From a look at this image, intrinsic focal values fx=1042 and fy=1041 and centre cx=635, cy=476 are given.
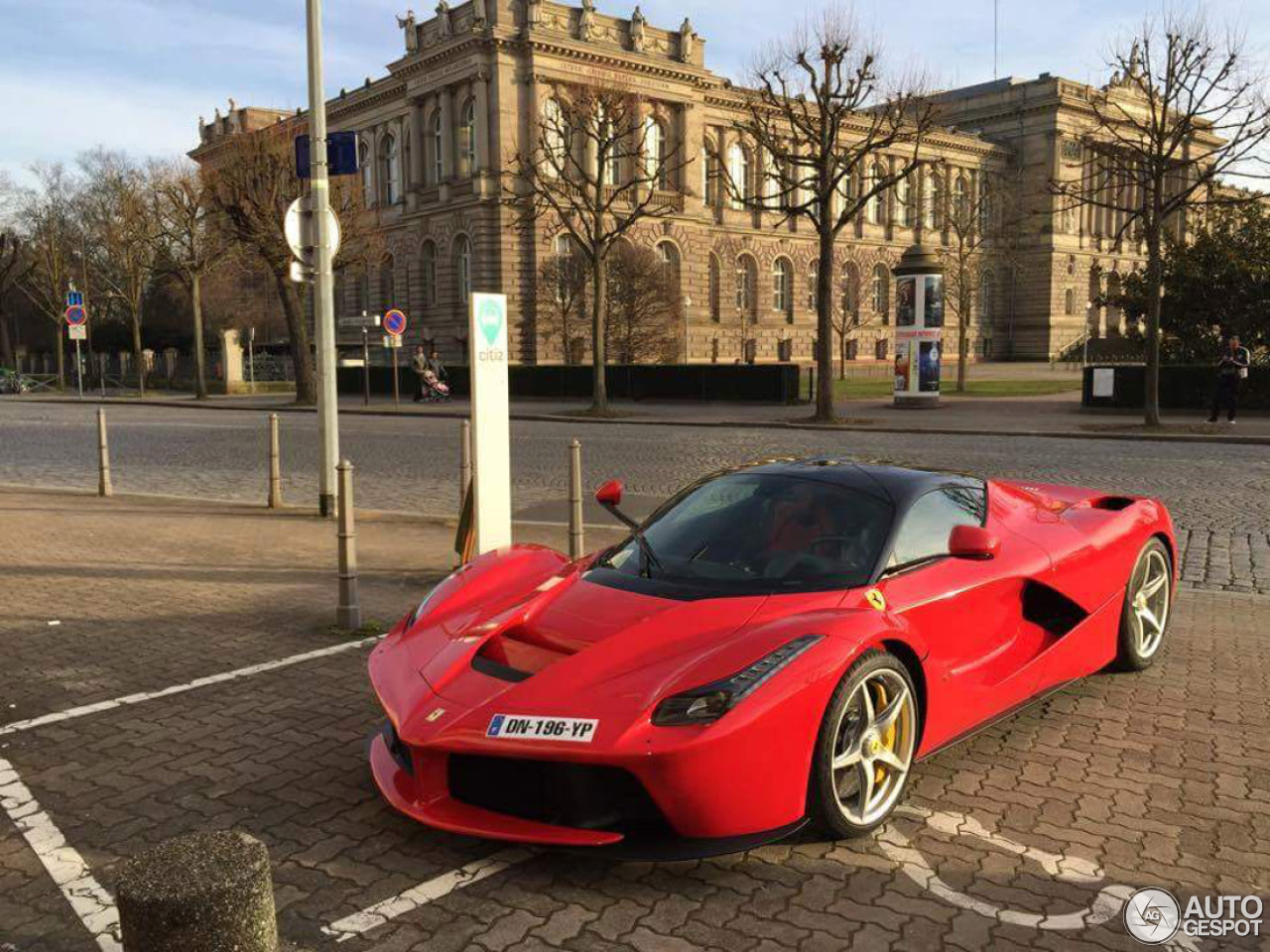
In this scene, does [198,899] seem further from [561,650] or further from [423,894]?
[561,650]

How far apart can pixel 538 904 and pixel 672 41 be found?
7193cm

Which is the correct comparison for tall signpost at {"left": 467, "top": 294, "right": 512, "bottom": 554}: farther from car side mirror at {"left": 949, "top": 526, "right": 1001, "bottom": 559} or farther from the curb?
the curb

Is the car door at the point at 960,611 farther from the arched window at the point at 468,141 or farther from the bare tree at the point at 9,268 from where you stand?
the bare tree at the point at 9,268

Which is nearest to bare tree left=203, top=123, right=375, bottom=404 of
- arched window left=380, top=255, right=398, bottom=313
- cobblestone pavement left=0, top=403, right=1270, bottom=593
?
cobblestone pavement left=0, top=403, right=1270, bottom=593

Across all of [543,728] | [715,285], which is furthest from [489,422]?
[715,285]

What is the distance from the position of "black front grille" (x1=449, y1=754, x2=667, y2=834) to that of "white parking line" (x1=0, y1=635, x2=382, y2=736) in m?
2.65

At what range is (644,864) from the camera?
3.47m

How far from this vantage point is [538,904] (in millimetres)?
3189

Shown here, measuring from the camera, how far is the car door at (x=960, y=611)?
13.2 ft

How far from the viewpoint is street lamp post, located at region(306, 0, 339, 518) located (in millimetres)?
10609

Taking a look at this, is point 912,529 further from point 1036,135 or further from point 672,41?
point 1036,135

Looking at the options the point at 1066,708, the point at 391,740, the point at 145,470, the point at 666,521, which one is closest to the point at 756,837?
the point at 391,740

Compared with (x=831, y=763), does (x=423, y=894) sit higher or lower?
lower

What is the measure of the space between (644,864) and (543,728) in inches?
24.4
